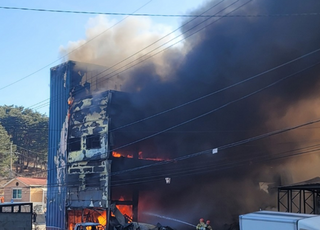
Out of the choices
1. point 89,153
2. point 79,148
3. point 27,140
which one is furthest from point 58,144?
point 27,140

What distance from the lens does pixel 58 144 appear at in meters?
27.3

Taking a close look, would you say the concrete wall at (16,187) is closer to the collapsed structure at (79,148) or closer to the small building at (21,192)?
the small building at (21,192)

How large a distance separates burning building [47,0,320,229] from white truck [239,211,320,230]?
475 inches

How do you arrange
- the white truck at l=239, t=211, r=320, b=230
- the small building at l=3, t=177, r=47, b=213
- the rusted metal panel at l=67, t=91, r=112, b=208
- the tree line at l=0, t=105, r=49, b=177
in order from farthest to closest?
the tree line at l=0, t=105, r=49, b=177
the small building at l=3, t=177, r=47, b=213
the rusted metal panel at l=67, t=91, r=112, b=208
the white truck at l=239, t=211, r=320, b=230

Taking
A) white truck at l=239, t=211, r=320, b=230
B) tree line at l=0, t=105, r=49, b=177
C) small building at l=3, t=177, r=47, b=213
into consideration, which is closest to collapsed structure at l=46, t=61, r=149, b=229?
white truck at l=239, t=211, r=320, b=230

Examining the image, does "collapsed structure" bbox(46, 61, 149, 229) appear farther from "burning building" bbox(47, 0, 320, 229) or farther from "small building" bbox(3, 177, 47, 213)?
"small building" bbox(3, 177, 47, 213)

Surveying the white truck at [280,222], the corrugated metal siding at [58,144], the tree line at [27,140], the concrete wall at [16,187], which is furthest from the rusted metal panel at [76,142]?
the tree line at [27,140]

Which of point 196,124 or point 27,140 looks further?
point 27,140

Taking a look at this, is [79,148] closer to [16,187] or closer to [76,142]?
[76,142]

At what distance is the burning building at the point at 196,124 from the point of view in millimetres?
22516

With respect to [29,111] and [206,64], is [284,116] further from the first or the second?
[29,111]

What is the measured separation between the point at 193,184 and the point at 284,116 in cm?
808

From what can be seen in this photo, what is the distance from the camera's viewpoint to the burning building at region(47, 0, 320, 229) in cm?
2252

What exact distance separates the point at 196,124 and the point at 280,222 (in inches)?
646
